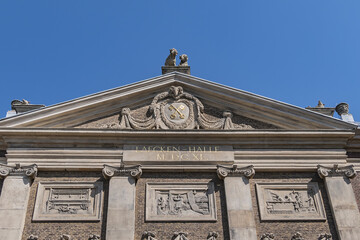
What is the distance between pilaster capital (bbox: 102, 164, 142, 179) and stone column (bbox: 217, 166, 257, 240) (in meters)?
2.64

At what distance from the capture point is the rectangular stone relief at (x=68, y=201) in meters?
14.3

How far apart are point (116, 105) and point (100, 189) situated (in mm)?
3525

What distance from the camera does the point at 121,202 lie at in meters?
14.4

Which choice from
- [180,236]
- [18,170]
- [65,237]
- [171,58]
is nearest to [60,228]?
[65,237]

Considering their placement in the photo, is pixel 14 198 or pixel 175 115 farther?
pixel 175 115

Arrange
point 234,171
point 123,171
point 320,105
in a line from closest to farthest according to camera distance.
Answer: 1. point 123,171
2. point 234,171
3. point 320,105

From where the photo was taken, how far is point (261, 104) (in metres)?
16.9

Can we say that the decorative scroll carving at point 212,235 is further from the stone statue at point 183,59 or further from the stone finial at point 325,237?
the stone statue at point 183,59

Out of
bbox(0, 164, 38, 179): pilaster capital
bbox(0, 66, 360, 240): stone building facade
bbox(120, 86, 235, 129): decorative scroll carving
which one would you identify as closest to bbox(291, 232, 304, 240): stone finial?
bbox(0, 66, 360, 240): stone building facade

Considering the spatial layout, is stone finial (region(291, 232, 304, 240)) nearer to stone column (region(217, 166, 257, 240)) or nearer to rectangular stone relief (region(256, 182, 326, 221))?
rectangular stone relief (region(256, 182, 326, 221))

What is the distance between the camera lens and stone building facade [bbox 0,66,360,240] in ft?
46.4

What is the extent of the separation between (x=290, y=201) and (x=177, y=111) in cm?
510

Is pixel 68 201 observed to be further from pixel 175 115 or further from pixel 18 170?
pixel 175 115

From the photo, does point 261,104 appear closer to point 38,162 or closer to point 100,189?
point 100,189
